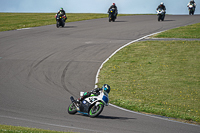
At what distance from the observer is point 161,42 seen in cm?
2723

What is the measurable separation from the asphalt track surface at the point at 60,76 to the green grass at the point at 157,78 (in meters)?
1.09

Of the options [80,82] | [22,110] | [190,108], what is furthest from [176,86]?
[22,110]

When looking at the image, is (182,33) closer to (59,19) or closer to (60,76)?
(59,19)

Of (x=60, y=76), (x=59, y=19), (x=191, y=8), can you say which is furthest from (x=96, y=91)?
(x=191, y=8)

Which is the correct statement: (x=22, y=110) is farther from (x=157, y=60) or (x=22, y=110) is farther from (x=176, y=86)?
(x=157, y=60)

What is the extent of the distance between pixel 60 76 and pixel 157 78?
225 inches

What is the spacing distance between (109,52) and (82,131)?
15514 mm

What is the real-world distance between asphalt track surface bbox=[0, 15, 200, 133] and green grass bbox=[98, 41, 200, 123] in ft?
3.58

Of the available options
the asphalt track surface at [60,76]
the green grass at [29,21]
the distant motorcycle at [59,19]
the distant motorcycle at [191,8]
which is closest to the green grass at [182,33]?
Answer: the asphalt track surface at [60,76]

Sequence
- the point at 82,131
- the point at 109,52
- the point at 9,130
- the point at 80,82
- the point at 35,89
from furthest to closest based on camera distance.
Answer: the point at 109,52 → the point at 80,82 → the point at 35,89 → the point at 82,131 → the point at 9,130

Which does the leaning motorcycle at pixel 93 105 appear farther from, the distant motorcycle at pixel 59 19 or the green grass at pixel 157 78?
the distant motorcycle at pixel 59 19

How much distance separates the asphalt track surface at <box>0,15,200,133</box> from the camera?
10172mm

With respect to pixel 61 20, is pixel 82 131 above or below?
below

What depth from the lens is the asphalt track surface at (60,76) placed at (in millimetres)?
10172
